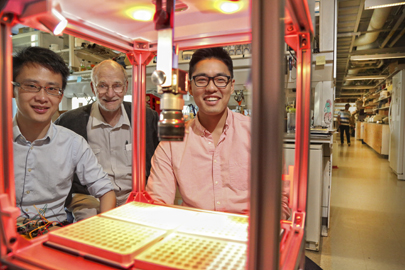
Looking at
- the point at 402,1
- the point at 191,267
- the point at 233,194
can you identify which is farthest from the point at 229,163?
the point at 402,1

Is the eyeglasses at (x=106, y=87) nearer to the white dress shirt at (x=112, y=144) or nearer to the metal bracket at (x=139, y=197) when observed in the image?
the white dress shirt at (x=112, y=144)

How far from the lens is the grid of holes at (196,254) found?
51 cm

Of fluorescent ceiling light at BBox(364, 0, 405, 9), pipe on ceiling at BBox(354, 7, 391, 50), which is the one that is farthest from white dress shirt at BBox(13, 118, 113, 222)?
pipe on ceiling at BBox(354, 7, 391, 50)

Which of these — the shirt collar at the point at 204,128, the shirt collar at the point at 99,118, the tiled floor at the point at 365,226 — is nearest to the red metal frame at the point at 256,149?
the shirt collar at the point at 204,128

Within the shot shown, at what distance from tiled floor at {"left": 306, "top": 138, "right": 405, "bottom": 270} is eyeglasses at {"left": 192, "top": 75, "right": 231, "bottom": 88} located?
5.00 feet

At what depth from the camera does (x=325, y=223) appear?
2.55 m

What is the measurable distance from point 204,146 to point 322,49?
2231 millimetres

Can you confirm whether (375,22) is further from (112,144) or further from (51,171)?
(51,171)

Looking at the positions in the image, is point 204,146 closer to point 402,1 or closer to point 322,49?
point 322,49

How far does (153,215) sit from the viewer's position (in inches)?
31.1

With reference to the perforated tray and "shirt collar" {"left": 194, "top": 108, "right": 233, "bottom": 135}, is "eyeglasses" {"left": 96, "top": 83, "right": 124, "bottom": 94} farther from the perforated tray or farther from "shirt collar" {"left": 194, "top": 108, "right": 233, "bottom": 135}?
the perforated tray

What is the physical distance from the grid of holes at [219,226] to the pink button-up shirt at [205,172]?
389mm

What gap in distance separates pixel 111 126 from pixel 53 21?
1.28 meters

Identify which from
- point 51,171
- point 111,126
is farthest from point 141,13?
point 111,126
